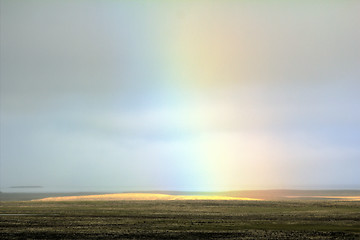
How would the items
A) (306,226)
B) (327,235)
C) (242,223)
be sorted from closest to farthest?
(327,235)
(306,226)
(242,223)

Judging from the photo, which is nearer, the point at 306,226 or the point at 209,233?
the point at 209,233

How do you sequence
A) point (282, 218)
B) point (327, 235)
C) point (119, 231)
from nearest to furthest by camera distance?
point (327, 235)
point (119, 231)
point (282, 218)

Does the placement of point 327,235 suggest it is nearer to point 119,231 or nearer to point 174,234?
point 174,234

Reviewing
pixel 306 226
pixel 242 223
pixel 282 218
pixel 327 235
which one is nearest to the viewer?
pixel 327 235

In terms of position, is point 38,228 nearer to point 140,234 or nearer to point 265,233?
point 140,234

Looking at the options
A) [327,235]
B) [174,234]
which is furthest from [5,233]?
[327,235]

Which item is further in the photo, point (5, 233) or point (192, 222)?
point (192, 222)

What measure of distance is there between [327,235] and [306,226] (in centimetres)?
1000

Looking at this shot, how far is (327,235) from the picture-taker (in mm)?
51438

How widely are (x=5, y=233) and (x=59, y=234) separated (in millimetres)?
6575

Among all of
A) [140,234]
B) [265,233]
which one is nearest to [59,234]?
[140,234]

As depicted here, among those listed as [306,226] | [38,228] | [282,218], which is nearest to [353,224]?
[306,226]

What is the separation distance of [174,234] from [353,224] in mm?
27146

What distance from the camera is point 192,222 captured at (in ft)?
217
